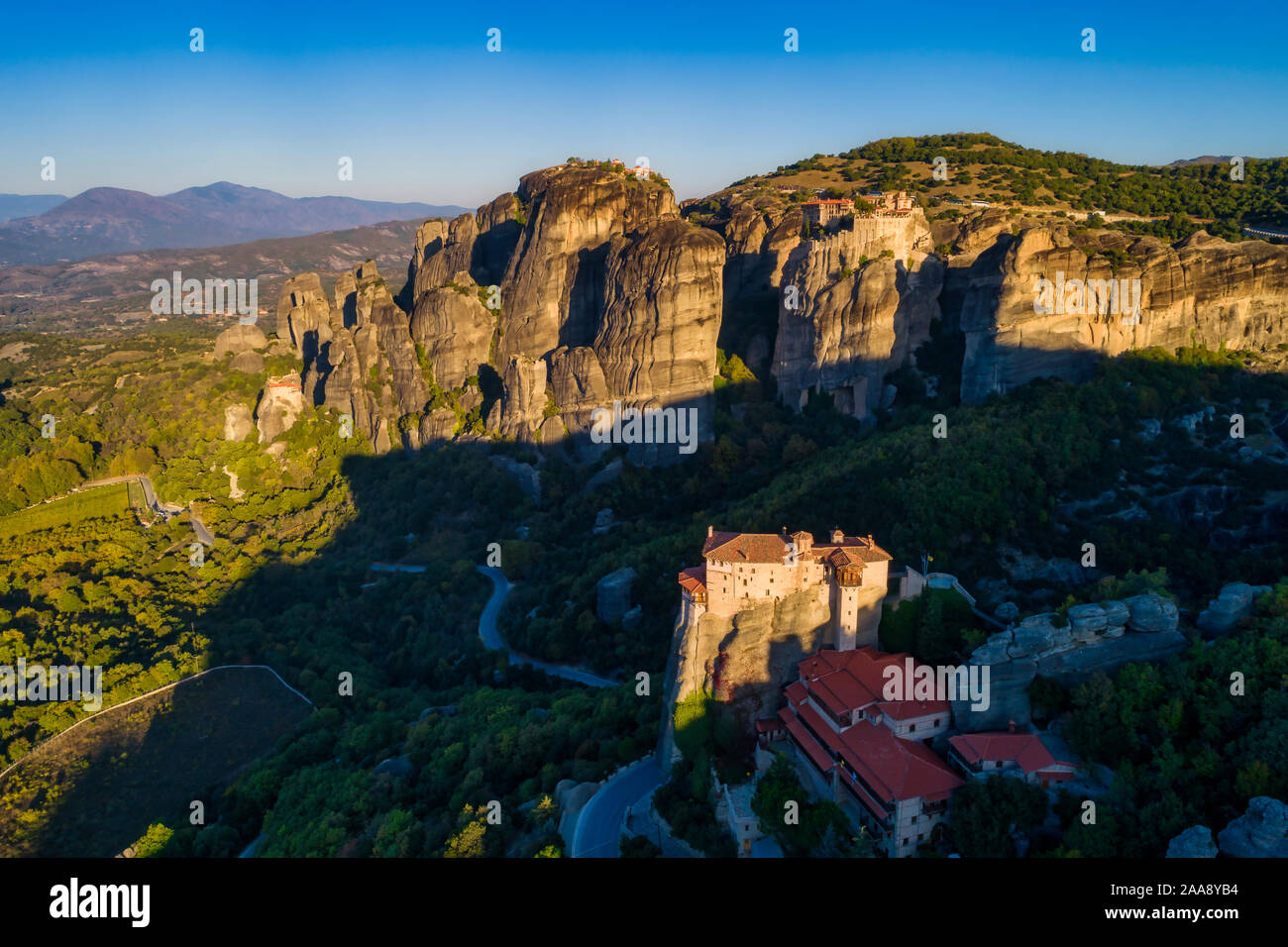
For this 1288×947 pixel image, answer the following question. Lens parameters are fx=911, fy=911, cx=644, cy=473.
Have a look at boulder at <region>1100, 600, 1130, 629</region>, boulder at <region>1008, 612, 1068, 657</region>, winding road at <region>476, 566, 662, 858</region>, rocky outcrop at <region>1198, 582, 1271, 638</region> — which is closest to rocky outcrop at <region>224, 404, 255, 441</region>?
winding road at <region>476, 566, 662, 858</region>

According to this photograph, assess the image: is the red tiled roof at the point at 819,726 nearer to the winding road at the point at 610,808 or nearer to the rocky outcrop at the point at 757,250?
the winding road at the point at 610,808

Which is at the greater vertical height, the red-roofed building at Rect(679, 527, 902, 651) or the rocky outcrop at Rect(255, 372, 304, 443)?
the rocky outcrop at Rect(255, 372, 304, 443)

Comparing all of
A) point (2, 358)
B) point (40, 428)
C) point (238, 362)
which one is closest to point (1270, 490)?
point (238, 362)

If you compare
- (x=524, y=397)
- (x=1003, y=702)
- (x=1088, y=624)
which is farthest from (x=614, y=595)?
(x=1088, y=624)

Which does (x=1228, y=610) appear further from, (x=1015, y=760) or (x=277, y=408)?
(x=277, y=408)

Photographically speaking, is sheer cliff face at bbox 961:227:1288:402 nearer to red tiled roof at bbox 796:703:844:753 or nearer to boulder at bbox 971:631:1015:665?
boulder at bbox 971:631:1015:665
